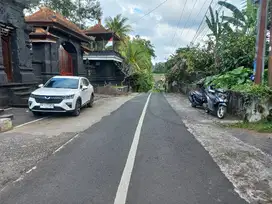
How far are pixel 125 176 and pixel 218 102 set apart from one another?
7404 mm

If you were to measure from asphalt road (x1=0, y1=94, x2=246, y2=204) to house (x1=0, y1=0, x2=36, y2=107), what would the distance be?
307 inches

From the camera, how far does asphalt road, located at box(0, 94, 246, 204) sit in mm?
3393

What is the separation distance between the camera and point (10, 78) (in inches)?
527

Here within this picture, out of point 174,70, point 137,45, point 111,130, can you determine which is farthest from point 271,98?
point 137,45

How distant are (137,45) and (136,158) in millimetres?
30419

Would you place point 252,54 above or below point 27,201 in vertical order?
above

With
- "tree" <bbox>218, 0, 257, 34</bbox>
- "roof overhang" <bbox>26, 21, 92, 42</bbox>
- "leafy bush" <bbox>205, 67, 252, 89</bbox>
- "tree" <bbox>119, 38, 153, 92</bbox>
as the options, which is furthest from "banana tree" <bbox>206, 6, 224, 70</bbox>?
"tree" <bbox>119, 38, 153, 92</bbox>

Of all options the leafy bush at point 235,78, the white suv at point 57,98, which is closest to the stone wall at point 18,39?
the white suv at point 57,98

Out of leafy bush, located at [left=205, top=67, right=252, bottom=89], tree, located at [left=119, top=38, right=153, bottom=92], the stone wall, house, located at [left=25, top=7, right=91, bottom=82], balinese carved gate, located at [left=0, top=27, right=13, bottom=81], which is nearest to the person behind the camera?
leafy bush, located at [left=205, top=67, right=252, bottom=89]

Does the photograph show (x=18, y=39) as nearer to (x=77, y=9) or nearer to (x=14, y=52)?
(x=14, y=52)

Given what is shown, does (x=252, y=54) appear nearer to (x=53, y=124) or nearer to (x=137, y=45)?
(x=53, y=124)

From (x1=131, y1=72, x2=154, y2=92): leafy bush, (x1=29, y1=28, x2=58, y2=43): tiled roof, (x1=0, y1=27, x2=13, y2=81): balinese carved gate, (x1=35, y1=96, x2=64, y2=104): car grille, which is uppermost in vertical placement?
(x1=29, y1=28, x2=58, y2=43): tiled roof

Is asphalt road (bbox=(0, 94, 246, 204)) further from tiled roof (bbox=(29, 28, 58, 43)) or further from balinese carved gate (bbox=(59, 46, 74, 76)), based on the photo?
balinese carved gate (bbox=(59, 46, 74, 76))

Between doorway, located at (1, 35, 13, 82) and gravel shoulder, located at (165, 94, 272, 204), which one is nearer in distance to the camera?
gravel shoulder, located at (165, 94, 272, 204)
